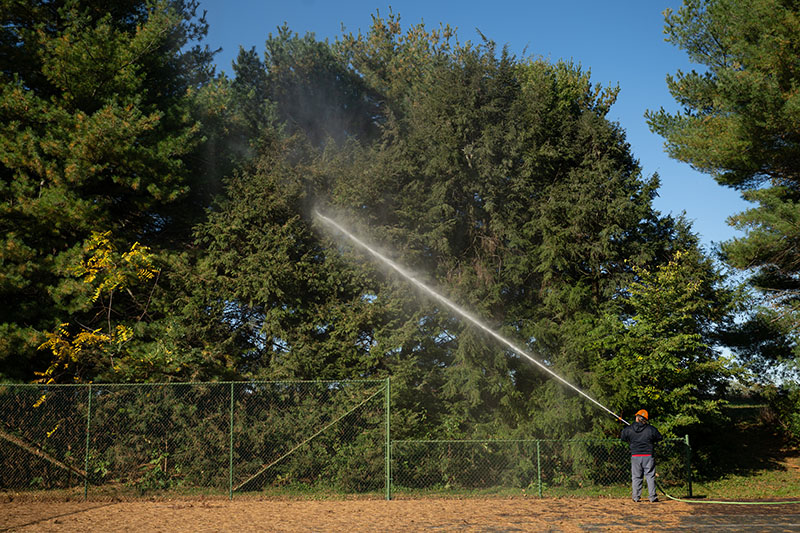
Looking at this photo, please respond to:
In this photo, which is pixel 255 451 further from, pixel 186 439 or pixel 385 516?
pixel 385 516

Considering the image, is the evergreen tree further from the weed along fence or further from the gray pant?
the gray pant

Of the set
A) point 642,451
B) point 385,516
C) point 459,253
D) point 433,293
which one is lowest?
point 385,516

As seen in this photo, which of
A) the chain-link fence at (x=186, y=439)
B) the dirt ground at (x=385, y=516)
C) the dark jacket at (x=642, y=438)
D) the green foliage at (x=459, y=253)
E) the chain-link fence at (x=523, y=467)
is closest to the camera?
the dirt ground at (x=385, y=516)

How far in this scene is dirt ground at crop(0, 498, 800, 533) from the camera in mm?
9688

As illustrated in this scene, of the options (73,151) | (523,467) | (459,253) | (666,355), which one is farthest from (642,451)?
Result: (73,151)

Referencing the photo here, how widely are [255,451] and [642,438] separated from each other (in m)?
9.26

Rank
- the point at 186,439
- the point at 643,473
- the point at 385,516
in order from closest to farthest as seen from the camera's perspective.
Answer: the point at 385,516, the point at 643,473, the point at 186,439

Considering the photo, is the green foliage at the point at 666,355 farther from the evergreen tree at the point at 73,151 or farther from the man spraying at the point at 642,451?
the evergreen tree at the point at 73,151

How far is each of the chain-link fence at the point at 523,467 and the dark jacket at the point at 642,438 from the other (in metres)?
2.99

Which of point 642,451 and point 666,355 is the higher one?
point 666,355

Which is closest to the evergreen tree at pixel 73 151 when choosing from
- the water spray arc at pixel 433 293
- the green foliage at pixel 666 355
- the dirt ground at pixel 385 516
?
the water spray arc at pixel 433 293

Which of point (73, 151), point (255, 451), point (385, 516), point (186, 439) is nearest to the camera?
point (385, 516)

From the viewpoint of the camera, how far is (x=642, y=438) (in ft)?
40.3

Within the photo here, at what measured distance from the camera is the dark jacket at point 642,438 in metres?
12.2
